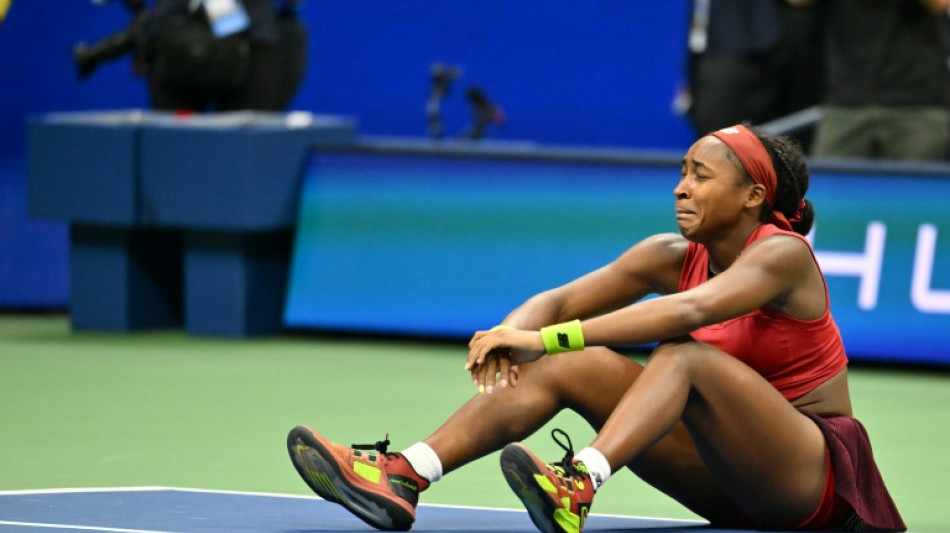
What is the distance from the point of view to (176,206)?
32.4 feet

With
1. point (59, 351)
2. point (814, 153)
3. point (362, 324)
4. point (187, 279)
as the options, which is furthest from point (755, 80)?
point (59, 351)

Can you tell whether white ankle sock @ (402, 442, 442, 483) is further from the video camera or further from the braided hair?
the video camera

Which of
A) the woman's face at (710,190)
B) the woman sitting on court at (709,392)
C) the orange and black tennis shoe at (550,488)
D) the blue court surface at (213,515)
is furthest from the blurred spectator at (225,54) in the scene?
the orange and black tennis shoe at (550,488)

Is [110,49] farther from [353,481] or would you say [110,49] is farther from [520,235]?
[353,481]

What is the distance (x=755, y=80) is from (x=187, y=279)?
10.4 ft

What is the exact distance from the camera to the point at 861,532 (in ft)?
16.8

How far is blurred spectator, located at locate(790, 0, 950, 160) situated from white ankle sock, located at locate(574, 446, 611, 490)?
16.9 feet

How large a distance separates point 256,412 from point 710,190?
10.3ft

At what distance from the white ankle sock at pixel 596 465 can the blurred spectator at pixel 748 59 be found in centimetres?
580

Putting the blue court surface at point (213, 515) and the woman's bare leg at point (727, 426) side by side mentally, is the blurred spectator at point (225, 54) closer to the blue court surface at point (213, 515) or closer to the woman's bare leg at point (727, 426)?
the blue court surface at point (213, 515)

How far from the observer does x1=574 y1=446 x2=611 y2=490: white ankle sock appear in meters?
4.76

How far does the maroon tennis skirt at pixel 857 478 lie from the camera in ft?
16.4

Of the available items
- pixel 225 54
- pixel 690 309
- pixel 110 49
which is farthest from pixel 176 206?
pixel 690 309

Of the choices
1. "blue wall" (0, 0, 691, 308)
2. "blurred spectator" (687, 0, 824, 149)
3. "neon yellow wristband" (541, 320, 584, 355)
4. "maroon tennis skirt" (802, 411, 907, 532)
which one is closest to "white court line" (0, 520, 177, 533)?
"neon yellow wristband" (541, 320, 584, 355)
